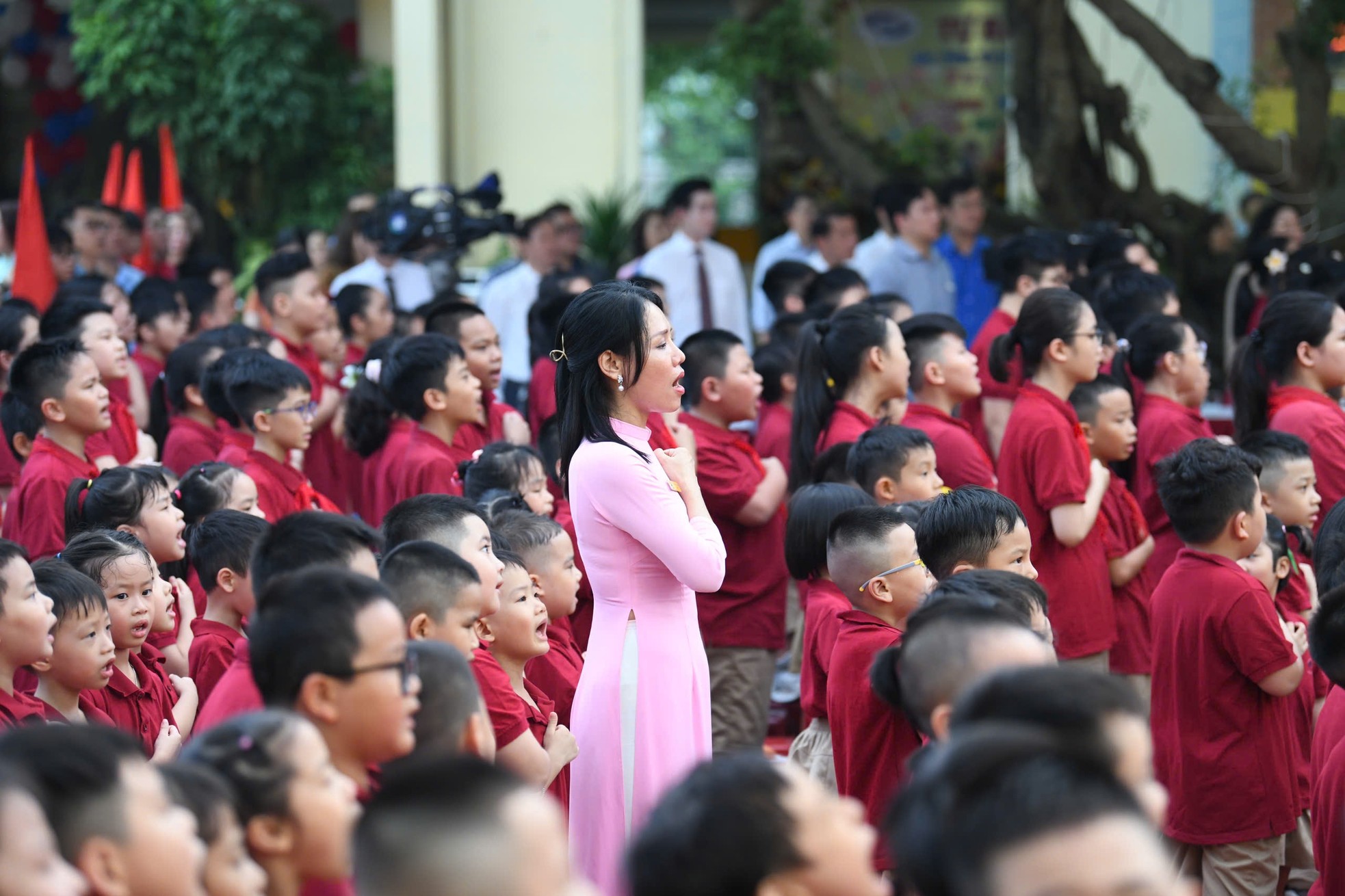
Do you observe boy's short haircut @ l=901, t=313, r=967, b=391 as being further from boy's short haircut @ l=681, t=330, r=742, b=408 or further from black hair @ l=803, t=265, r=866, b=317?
black hair @ l=803, t=265, r=866, b=317

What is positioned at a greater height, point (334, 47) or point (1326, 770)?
point (334, 47)

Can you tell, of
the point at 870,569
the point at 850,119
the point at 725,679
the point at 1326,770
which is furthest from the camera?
the point at 850,119

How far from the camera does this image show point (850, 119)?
1157 cm

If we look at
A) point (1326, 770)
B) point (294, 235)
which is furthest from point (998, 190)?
point (1326, 770)

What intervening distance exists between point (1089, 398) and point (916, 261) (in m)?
3.40

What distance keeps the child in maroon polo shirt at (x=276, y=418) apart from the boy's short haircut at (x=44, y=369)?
0.42 meters

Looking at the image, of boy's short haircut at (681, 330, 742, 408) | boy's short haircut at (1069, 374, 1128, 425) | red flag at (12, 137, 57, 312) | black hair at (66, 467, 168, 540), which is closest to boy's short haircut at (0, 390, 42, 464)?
black hair at (66, 467, 168, 540)

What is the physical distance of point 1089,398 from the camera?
4402 mm

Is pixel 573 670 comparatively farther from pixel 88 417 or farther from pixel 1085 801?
pixel 1085 801

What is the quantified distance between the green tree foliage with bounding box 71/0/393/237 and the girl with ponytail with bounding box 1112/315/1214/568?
7981 millimetres

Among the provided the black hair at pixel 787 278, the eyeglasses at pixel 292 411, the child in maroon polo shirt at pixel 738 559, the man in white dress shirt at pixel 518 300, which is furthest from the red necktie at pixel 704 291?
the eyeglasses at pixel 292 411

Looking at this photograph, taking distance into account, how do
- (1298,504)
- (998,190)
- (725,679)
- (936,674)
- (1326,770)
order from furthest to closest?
(998,190) < (725,679) < (1298,504) < (1326,770) < (936,674)

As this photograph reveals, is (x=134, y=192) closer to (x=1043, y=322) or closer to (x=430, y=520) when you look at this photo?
(x=1043, y=322)

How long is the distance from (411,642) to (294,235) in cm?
690
